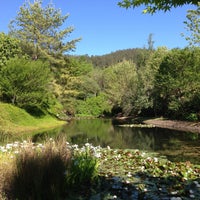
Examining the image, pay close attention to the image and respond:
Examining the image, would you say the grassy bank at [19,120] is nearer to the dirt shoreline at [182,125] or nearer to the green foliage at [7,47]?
the green foliage at [7,47]

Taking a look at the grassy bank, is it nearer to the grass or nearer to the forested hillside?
the forested hillside

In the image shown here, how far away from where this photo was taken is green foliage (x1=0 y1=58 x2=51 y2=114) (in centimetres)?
2827

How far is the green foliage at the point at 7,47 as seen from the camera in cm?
3195

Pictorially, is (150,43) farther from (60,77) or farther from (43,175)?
(43,175)

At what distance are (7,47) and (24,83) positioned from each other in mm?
6604

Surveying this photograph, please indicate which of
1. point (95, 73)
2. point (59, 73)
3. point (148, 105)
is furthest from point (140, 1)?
point (95, 73)

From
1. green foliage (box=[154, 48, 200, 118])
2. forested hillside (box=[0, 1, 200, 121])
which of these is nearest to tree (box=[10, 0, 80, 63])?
forested hillside (box=[0, 1, 200, 121])

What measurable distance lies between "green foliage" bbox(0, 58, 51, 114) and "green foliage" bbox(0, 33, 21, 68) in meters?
3.58

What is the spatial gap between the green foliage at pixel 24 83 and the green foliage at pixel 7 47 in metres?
3.58

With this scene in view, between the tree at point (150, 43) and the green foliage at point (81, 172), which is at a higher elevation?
the tree at point (150, 43)

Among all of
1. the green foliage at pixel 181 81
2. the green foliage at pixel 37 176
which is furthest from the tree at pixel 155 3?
the green foliage at pixel 181 81

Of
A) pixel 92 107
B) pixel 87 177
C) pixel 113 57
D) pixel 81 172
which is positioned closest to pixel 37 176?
pixel 81 172

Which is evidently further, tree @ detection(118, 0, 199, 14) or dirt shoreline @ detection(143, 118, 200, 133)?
dirt shoreline @ detection(143, 118, 200, 133)

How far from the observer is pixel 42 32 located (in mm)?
36656
